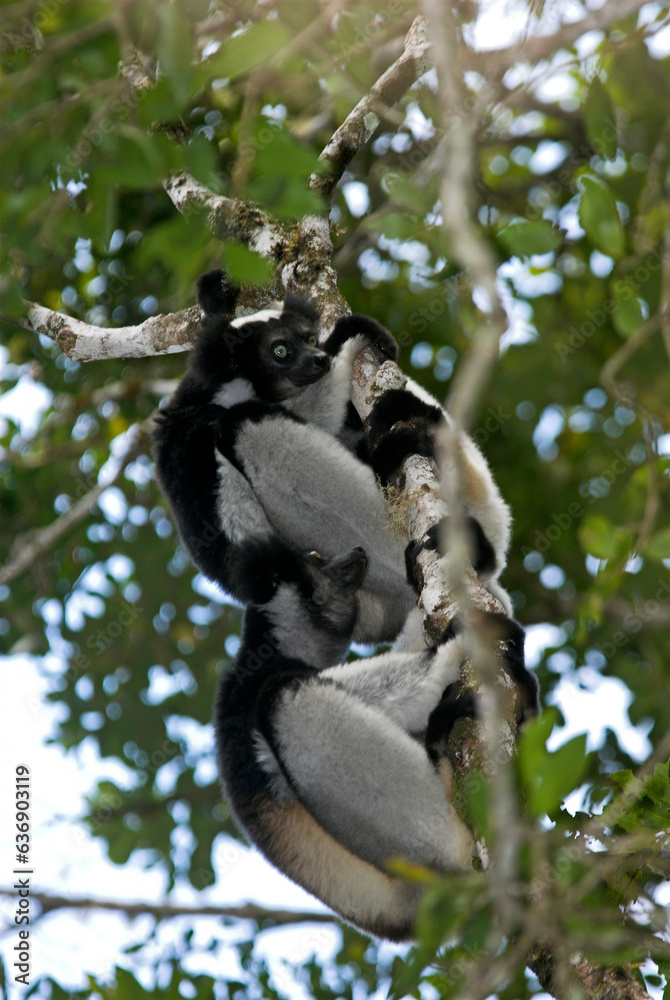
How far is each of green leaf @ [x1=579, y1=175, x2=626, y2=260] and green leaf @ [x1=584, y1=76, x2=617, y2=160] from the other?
0.27 meters

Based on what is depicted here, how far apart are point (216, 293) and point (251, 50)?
2115 mm

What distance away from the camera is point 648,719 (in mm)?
5711

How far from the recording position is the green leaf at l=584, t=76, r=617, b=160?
2371 mm

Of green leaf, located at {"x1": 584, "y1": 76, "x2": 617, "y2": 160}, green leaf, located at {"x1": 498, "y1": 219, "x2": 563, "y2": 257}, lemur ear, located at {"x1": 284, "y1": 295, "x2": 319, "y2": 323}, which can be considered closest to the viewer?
green leaf, located at {"x1": 498, "y1": 219, "x2": 563, "y2": 257}

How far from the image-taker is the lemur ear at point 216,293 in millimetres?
3871

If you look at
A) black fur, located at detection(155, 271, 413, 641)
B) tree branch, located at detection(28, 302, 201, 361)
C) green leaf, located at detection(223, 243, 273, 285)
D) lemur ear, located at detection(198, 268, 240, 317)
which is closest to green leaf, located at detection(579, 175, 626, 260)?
green leaf, located at detection(223, 243, 273, 285)

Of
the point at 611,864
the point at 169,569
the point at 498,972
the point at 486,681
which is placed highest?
the point at 486,681

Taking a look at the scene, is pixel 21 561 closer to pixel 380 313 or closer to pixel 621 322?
pixel 380 313

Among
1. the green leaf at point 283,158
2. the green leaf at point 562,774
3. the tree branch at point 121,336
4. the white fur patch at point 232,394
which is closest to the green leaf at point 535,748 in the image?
the green leaf at point 562,774

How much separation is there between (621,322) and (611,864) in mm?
1505

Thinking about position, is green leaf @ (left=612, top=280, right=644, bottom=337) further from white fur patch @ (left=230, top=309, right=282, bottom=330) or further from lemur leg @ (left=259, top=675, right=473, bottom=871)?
white fur patch @ (left=230, top=309, right=282, bottom=330)

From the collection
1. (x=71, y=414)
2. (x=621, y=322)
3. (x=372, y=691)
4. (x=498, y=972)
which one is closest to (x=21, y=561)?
(x=71, y=414)

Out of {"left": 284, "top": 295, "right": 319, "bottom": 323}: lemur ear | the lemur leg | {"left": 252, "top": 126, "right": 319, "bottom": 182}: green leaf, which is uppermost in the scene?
{"left": 252, "top": 126, "right": 319, "bottom": 182}: green leaf

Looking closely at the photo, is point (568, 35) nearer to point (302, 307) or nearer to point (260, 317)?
point (302, 307)
